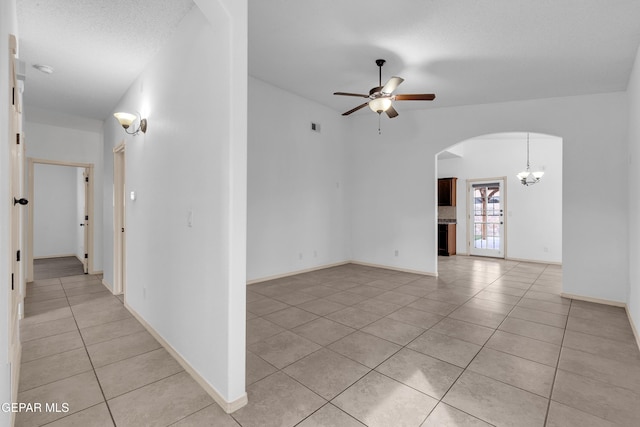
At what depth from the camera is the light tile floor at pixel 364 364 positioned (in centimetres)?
188

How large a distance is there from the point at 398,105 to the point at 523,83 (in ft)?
6.53

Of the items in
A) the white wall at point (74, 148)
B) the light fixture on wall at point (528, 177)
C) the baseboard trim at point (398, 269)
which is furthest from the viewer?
the light fixture on wall at point (528, 177)

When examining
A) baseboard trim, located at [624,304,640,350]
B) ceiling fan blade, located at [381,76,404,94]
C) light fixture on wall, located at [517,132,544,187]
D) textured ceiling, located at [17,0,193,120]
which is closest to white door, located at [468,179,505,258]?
light fixture on wall, located at [517,132,544,187]

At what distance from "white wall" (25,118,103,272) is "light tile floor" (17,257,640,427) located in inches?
79.0

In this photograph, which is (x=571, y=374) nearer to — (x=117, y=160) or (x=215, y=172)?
(x=215, y=172)

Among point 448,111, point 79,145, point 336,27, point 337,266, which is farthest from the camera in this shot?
point 337,266

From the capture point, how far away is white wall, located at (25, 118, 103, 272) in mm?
5531

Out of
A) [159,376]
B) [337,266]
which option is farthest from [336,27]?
[337,266]

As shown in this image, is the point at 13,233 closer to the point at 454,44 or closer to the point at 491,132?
the point at 454,44

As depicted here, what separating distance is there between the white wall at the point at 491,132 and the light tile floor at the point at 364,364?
0.79m

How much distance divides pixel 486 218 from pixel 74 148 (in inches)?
387

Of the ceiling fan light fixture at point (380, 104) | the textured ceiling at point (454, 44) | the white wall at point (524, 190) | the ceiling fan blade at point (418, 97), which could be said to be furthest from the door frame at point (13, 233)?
the white wall at point (524, 190)

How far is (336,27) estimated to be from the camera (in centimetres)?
316

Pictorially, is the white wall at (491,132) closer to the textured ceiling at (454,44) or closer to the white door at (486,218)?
the textured ceiling at (454,44)
